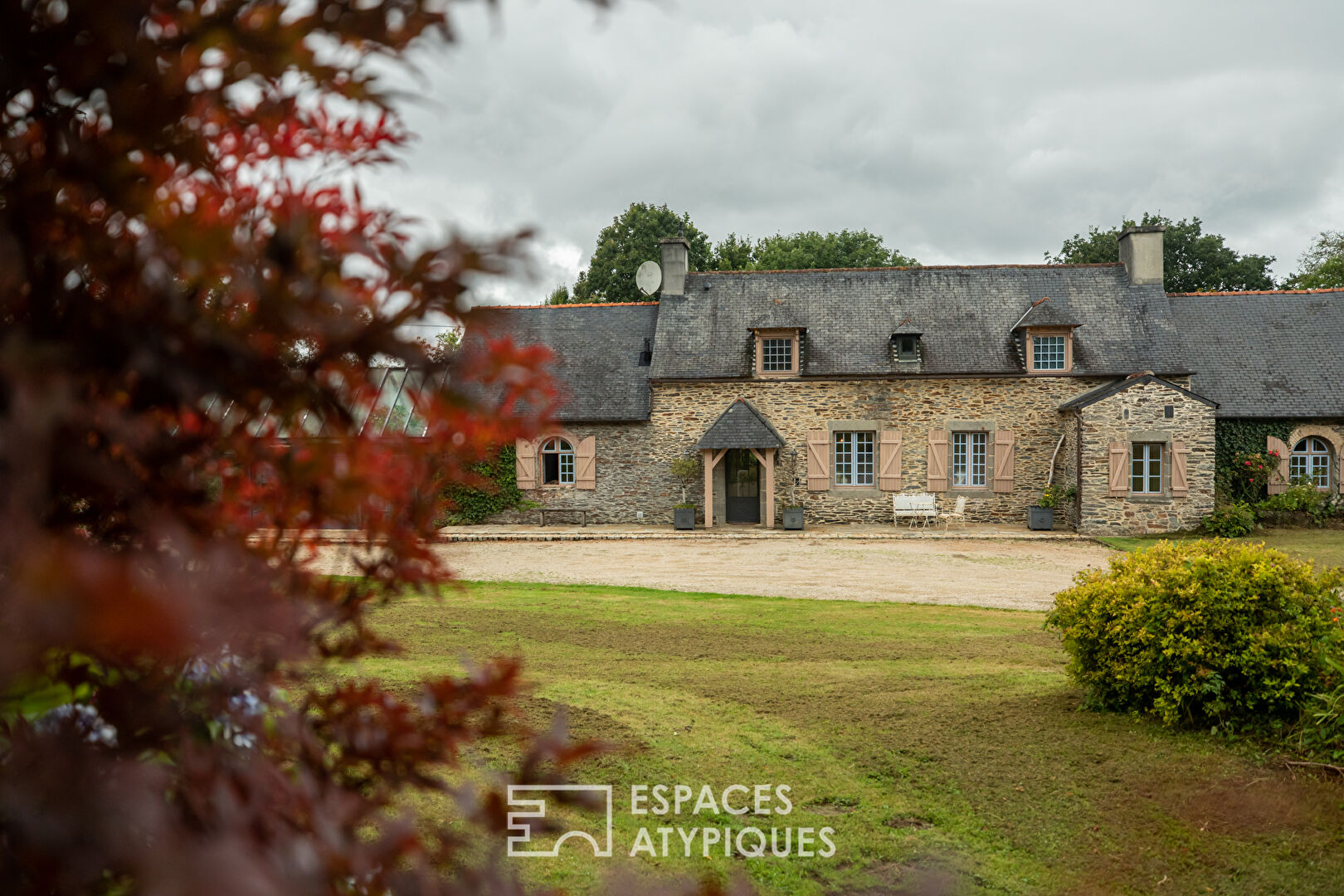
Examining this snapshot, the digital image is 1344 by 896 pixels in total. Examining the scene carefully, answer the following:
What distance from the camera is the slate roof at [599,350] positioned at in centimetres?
2289

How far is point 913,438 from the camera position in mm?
22453

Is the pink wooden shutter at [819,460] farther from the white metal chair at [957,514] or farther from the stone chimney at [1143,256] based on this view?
the stone chimney at [1143,256]

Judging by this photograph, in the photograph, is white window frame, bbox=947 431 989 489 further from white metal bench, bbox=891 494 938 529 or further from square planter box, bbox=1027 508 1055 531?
square planter box, bbox=1027 508 1055 531

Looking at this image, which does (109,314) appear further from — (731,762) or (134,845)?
(731,762)

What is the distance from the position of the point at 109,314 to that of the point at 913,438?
22.3 m

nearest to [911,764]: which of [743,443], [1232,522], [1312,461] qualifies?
[743,443]

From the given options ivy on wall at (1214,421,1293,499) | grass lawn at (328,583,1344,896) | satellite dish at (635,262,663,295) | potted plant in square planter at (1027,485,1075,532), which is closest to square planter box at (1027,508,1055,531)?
potted plant in square planter at (1027,485,1075,532)

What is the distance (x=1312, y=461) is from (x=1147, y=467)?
461 cm

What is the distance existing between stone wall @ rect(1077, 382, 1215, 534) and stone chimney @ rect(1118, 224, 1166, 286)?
Answer: 4.68 m

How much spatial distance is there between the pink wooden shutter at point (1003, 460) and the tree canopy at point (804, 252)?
82.3 feet

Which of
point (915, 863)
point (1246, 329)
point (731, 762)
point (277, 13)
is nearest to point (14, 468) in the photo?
point (277, 13)

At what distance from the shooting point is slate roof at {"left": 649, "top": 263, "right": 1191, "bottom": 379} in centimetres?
2230

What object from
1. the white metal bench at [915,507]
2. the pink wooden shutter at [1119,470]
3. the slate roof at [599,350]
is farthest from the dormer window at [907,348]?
the slate roof at [599,350]

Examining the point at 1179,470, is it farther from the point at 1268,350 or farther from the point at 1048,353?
the point at 1268,350
